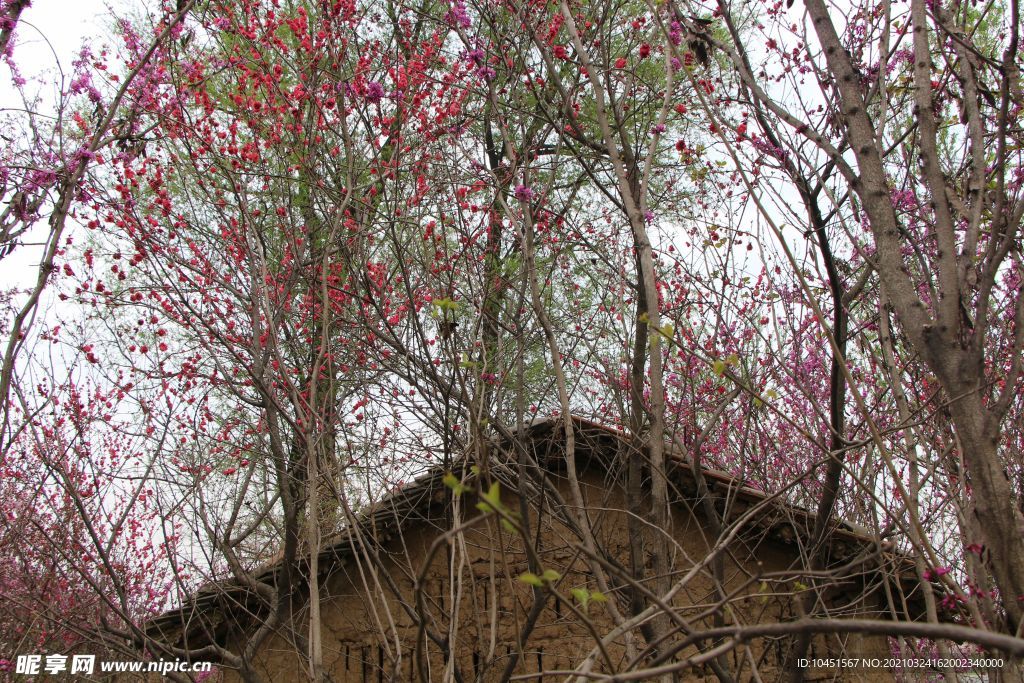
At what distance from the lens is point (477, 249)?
16.9ft

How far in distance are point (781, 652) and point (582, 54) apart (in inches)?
198

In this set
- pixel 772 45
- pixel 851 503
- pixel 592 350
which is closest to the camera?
pixel 772 45

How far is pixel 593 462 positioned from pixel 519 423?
2.62m

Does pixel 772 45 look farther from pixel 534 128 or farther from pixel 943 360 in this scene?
pixel 943 360

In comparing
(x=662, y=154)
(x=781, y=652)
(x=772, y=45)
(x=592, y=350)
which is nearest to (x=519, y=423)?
(x=592, y=350)

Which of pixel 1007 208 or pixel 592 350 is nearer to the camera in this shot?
pixel 1007 208

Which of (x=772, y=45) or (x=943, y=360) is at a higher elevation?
(x=772, y=45)

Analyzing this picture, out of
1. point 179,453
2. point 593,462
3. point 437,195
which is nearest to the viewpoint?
point 437,195

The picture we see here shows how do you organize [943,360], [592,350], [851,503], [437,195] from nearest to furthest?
1. [943,360]
2. [437,195]
3. [592,350]
4. [851,503]

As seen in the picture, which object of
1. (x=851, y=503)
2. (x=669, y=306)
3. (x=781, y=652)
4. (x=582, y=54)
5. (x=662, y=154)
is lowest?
(x=781, y=652)

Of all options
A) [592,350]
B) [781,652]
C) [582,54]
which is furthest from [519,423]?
[781,652]

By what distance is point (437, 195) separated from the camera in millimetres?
4570

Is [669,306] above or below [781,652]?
above

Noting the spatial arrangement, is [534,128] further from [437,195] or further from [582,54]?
[582,54]
